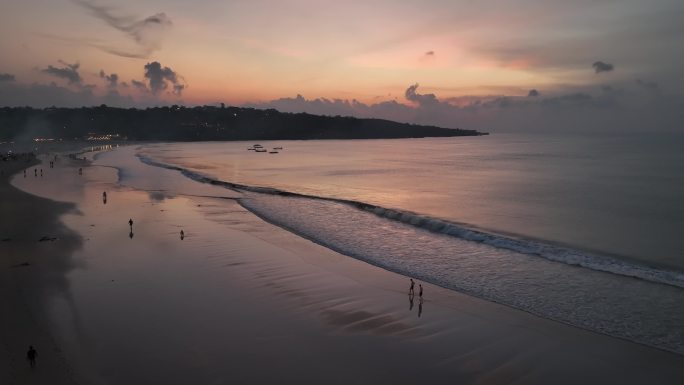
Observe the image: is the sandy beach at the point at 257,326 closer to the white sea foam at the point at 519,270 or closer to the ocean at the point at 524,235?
the white sea foam at the point at 519,270

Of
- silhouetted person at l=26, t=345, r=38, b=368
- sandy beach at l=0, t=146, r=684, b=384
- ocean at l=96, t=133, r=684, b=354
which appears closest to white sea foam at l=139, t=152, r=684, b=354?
ocean at l=96, t=133, r=684, b=354

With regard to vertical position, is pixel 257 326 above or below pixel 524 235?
above

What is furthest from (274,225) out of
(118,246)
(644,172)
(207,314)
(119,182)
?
(644,172)

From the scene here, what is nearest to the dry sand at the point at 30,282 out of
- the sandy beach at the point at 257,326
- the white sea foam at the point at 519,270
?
the sandy beach at the point at 257,326

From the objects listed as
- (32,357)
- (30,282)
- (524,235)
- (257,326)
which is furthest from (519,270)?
(30,282)

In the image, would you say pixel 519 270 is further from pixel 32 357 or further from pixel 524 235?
pixel 32 357

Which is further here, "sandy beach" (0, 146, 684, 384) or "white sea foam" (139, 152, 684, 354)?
"white sea foam" (139, 152, 684, 354)

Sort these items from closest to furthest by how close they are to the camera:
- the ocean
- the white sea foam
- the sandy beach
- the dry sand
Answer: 1. the dry sand
2. the sandy beach
3. the white sea foam
4. the ocean

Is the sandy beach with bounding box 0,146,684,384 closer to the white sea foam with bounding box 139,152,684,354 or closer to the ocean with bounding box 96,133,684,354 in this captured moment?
the white sea foam with bounding box 139,152,684,354
